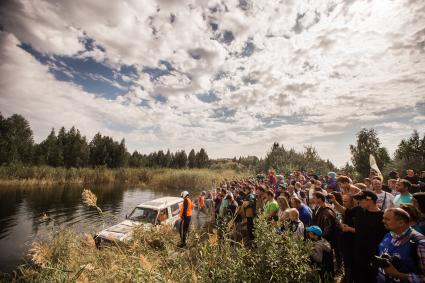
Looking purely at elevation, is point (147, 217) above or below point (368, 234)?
below

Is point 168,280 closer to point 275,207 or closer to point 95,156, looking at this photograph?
point 275,207

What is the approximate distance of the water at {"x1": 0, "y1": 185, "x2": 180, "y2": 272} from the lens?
413 inches

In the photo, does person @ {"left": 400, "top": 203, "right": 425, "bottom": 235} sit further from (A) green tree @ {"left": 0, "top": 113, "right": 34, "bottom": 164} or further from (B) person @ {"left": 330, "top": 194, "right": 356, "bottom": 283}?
(A) green tree @ {"left": 0, "top": 113, "right": 34, "bottom": 164}

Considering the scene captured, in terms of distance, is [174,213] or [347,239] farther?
[174,213]

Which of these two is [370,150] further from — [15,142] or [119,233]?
[15,142]

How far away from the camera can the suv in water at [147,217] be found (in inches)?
316

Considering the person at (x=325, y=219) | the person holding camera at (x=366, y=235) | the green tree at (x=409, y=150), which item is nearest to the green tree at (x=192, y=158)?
the green tree at (x=409, y=150)

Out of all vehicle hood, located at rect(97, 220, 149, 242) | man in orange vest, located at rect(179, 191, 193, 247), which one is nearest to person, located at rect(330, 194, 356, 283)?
man in orange vest, located at rect(179, 191, 193, 247)

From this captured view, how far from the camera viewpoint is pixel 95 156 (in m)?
58.2

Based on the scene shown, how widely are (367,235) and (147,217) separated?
788 cm

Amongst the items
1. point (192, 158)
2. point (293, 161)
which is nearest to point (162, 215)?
point (293, 161)

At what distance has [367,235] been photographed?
4.07 m

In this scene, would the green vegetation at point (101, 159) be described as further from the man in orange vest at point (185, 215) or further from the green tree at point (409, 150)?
the man in orange vest at point (185, 215)

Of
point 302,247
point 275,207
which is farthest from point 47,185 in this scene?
Answer: point 302,247
